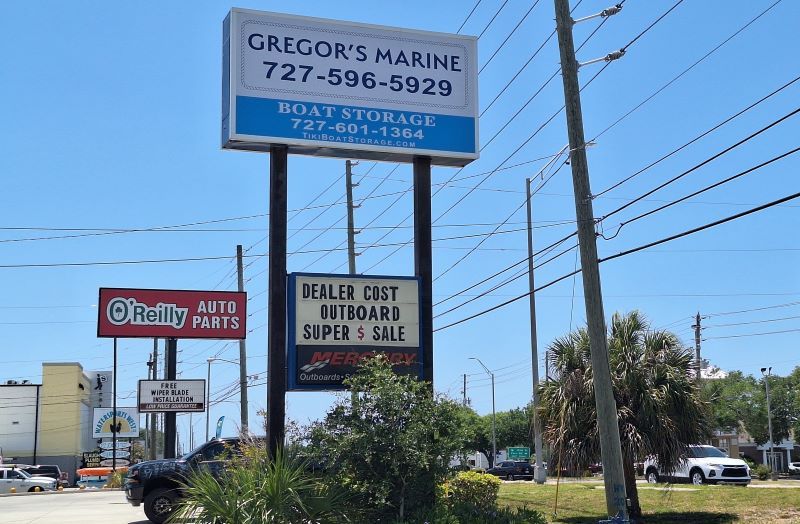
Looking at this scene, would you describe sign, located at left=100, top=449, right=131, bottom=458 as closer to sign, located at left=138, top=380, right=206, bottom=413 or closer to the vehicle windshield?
sign, located at left=138, top=380, right=206, bottom=413

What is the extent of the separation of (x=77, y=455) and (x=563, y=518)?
7040 cm

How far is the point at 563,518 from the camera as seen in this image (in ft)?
66.0

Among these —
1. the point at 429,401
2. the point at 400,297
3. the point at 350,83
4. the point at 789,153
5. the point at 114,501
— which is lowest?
the point at 114,501

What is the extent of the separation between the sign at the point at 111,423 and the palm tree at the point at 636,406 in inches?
2644

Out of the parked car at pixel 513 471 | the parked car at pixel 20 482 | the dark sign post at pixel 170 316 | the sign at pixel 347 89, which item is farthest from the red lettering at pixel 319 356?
the parked car at pixel 513 471

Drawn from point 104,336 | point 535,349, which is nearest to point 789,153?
point 535,349

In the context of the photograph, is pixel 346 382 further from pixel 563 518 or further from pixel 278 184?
pixel 563 518

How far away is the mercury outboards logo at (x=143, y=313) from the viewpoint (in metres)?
36.0

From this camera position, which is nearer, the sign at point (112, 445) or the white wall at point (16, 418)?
the white wall at point (16, 418)

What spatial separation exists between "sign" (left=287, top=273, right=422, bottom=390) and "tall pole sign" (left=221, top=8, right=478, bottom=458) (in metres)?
0.14

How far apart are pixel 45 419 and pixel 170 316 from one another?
49.6 meters

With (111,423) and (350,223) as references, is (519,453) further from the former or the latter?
(350,223)

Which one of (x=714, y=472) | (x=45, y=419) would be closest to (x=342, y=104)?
(x=714, y=472)

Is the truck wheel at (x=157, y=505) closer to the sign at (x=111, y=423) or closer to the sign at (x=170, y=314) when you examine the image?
the sign at (x=170, y=314)
